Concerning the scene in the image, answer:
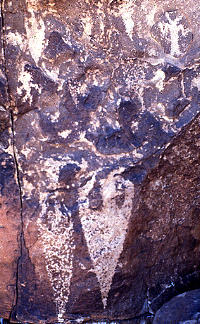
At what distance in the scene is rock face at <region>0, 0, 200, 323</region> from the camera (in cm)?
123

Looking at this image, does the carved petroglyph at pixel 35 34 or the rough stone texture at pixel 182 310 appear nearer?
the carved petroglyph at pixel 35 34

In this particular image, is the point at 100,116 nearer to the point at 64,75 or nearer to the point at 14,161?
the point at 64,75

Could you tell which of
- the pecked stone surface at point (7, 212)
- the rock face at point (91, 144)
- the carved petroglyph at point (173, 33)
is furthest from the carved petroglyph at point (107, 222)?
the carved petroglyph at point (173, 33)

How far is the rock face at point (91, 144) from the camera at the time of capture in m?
1.23

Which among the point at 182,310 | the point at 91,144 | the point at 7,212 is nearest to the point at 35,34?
the point at 91,144

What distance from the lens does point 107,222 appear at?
1370 mm

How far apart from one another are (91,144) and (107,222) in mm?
245

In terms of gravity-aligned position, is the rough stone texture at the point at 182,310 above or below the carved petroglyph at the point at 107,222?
below

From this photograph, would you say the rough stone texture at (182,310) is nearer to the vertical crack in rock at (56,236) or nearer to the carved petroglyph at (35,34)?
the vertical crack in rock at (56,236)

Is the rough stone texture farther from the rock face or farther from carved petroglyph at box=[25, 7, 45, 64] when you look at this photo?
carved petroglyph at box=[25, 7, 45, 64]

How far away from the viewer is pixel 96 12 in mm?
1221

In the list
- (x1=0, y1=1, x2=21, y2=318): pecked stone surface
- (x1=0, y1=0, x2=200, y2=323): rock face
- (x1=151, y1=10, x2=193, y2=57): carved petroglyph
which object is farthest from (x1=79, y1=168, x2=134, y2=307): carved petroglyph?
(x1=151, y1=10, x2=193, y2=57): carved petroglyph

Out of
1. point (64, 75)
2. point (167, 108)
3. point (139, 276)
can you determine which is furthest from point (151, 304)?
point (64, 75)

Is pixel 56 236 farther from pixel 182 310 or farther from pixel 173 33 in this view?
pixel 173 33
